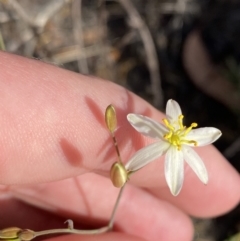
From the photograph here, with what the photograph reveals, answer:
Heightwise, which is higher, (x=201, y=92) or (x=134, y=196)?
(x=201, y=92)

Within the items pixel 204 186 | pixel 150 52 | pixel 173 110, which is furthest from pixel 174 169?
pixel 150 52

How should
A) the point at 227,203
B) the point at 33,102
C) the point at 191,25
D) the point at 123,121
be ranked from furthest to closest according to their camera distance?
the point at 191,25, the point at 227,203, the point at 123,121, the point at 33,102

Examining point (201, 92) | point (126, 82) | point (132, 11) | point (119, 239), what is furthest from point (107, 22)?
point (119, 239)

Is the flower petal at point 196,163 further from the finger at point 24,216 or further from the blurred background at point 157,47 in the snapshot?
the blurred background at point 157,47

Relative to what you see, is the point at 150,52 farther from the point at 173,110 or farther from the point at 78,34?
the point at 173,110

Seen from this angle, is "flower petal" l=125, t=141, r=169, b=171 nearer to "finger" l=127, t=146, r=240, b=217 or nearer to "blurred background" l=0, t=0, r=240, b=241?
"finger" l=127, t=146, r=240, b=217

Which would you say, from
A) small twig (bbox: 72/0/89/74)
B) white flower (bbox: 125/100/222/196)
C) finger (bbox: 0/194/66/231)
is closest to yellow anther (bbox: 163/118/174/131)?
white flower (bbox: 125/100/222/196)

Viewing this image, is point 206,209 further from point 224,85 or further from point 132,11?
point 132,11

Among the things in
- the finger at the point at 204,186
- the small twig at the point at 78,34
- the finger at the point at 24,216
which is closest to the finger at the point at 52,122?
the finger at the point at 204,186
